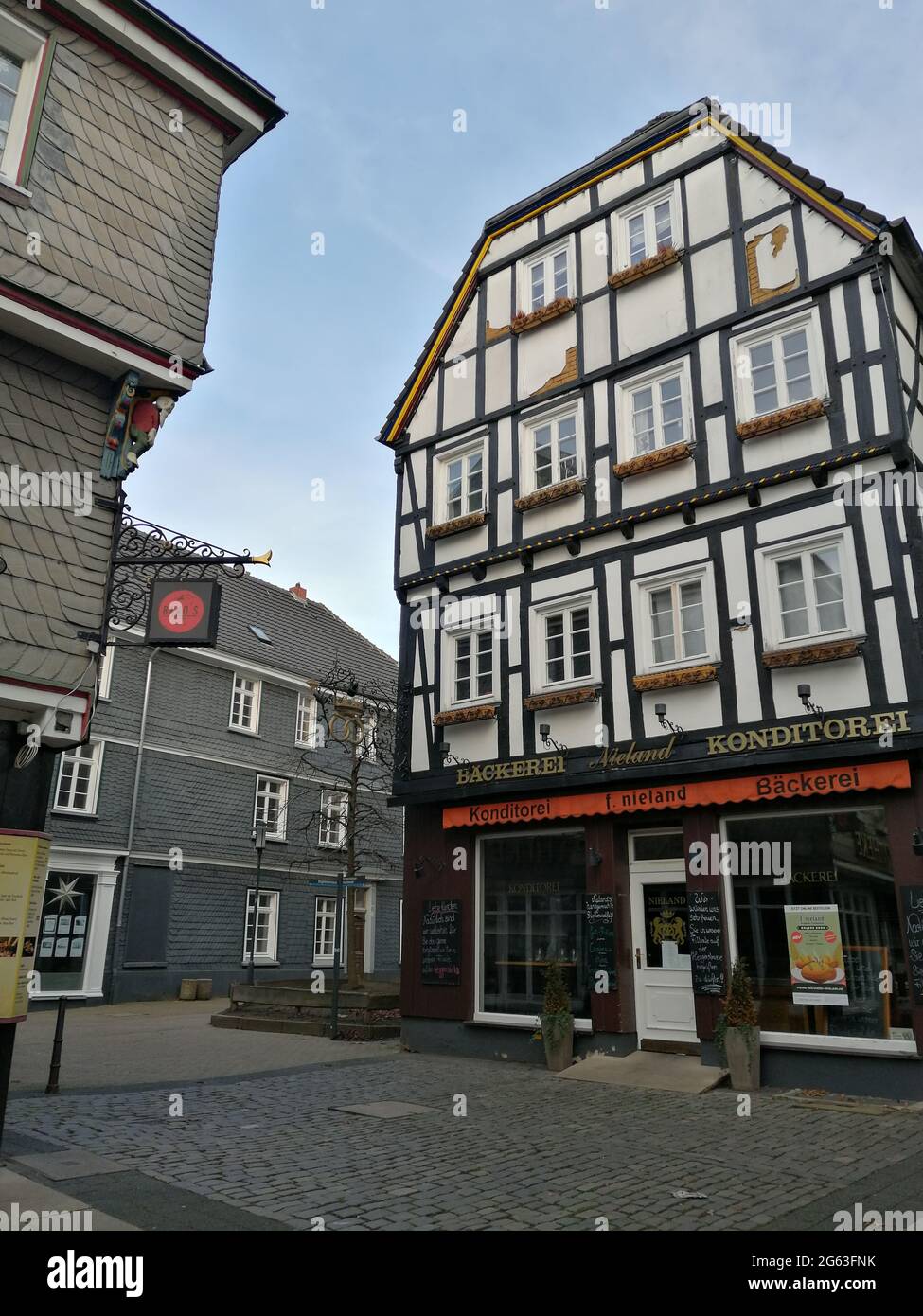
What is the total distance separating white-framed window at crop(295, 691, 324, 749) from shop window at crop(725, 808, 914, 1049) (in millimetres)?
19143

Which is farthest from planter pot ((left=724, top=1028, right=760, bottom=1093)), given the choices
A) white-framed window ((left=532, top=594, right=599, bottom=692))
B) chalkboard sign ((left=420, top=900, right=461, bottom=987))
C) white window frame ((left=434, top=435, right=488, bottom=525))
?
white window frame ((left=434, top=435, right=488, bottom=525))

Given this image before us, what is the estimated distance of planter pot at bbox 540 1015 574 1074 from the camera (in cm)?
1262

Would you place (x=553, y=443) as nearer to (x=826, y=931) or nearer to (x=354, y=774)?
(x=354, y=774)

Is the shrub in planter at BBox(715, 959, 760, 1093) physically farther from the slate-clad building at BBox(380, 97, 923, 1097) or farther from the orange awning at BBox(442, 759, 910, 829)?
the orange awning at BBox(442, 759, 910, 829)

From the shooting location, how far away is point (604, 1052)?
12.6 metres

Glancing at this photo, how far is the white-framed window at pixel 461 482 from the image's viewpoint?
16.4 metres

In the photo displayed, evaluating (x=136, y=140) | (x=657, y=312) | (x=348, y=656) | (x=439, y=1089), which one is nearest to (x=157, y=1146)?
(x=439, y=1089)

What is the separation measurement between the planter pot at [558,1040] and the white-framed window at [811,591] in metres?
5.64

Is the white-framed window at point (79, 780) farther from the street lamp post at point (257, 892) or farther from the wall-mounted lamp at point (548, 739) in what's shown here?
the wall-mounted lamp at point (548, 739)

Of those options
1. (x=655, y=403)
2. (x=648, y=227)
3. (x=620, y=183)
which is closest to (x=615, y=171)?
(x=620, y=183)

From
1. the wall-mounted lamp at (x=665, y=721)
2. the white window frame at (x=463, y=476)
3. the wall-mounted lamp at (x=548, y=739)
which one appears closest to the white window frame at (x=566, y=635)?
the wall-mounted lamp at (x=548, y=739)

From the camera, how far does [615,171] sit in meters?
15.7

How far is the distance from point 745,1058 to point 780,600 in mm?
5474
